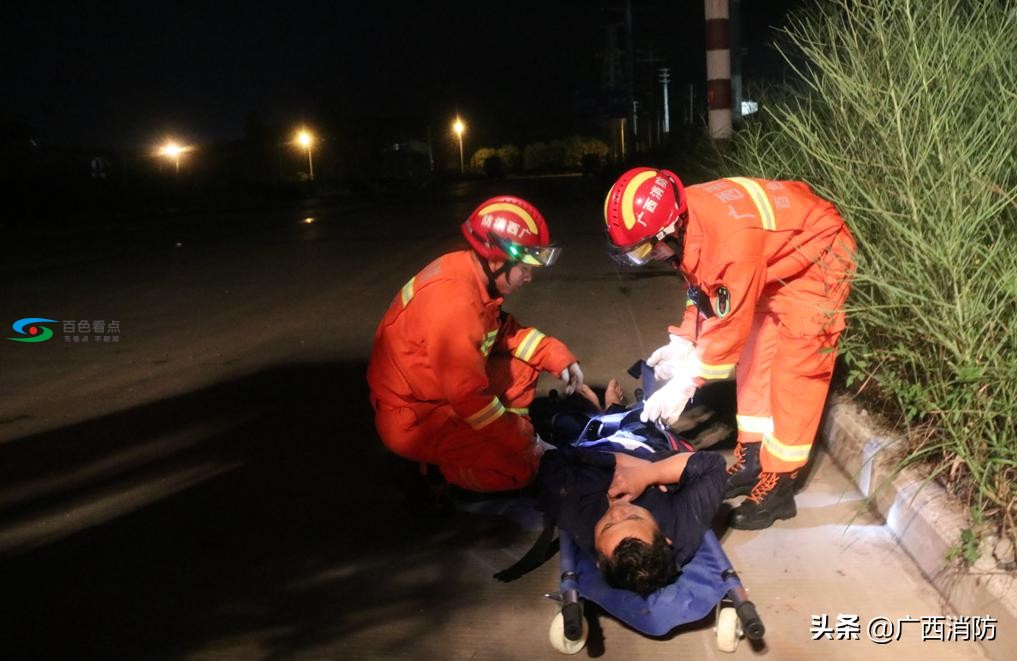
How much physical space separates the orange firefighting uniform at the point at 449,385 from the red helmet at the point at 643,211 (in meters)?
0.63

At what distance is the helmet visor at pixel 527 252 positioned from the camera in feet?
11.6

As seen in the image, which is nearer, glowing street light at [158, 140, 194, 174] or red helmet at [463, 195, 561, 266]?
red helmet at [463, 195, 561, 266]

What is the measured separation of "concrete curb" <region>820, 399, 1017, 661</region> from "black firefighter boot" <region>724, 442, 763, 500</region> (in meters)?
0.46

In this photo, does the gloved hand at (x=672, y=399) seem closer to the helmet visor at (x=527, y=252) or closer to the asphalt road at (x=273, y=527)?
the asphalt road at (x=273, y=527)

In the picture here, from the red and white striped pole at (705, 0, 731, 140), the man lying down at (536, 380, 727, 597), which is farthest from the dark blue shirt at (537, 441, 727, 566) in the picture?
the red and white striped pole at (705, 0, 731, 140)

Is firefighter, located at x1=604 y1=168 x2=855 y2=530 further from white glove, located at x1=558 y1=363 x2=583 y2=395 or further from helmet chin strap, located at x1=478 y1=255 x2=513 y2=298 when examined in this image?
white glove, located at x1=558 y1=363 x2=583 y2=395

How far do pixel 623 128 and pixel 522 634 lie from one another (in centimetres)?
4703

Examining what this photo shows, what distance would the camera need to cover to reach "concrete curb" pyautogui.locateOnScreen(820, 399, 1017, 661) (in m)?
2.62

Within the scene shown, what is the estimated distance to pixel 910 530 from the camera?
3242mm

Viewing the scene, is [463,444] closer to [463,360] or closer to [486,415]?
[486,415]

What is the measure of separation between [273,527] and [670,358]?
203 centimetres

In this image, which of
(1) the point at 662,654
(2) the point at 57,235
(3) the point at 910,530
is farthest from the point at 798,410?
(2) the point at 57,235

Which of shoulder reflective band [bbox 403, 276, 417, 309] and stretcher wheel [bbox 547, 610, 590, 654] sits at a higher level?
shoulder reflective band [bbox 403, 276, 417, 309]

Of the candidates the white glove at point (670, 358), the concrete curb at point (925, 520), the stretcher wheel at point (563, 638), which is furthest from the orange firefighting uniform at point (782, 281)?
the stretcher wheel at point (563, 638)
